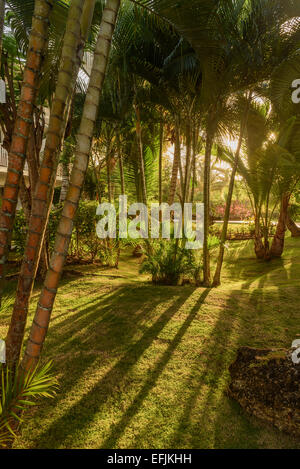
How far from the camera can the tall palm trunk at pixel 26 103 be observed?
154 cm

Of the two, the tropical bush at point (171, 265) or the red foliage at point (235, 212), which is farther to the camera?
the red foliage at point (235, 212)

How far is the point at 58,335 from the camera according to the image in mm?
3113

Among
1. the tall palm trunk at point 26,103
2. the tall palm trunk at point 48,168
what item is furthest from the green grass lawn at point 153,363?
the tall palm trunk at point 26,103

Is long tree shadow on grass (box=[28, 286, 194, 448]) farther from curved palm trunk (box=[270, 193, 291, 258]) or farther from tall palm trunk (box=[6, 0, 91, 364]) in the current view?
curved palm trunk (box=[270, 193, 291, 258])

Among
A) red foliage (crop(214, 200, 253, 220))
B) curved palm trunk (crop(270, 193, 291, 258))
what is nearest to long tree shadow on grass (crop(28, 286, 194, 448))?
curved palm trunk (crop(270, 193, 291, 258))

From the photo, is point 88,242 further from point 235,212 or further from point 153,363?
point 235,212

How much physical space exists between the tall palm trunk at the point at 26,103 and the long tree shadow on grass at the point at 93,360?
136cm

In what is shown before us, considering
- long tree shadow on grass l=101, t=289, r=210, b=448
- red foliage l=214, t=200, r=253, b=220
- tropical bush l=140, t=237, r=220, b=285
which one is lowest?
long tree shadow on grass l=101, t=289, r=210, b=448

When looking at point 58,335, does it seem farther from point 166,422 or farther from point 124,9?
point 124,9

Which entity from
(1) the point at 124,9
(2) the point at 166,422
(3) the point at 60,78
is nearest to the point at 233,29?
(1) the point at 124,9

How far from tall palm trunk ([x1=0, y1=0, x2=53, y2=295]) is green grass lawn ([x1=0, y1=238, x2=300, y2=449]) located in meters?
1.43

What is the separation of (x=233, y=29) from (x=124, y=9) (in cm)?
178

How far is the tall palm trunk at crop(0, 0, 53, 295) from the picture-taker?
1.54 meters

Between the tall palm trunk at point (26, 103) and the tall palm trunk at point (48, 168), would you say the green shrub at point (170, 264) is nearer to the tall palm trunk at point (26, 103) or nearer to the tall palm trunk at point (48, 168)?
the tall palm trunk at point (48, 168)
